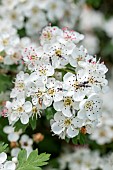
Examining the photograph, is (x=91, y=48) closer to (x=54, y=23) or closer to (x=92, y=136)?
(x=54, y=23)

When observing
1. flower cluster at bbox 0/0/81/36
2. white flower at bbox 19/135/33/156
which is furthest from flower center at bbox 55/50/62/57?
flower cluster at bbox 0/0/81/36

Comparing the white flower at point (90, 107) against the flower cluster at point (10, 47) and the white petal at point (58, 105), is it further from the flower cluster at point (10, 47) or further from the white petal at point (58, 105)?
the flower cluster at point (10, 47)

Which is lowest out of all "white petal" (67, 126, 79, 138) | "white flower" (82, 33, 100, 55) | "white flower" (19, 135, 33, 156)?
"white petal" (67, 126, 79, 138)

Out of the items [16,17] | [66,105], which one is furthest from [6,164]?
[16,17]

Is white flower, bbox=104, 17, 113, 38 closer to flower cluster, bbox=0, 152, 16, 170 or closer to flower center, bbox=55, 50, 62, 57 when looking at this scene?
flower center, bbox=55, 50, 62, 57

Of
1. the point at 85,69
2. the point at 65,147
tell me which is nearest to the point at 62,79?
the point at 85,69

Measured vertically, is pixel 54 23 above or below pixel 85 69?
above

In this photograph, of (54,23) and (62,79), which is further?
(54,23)
